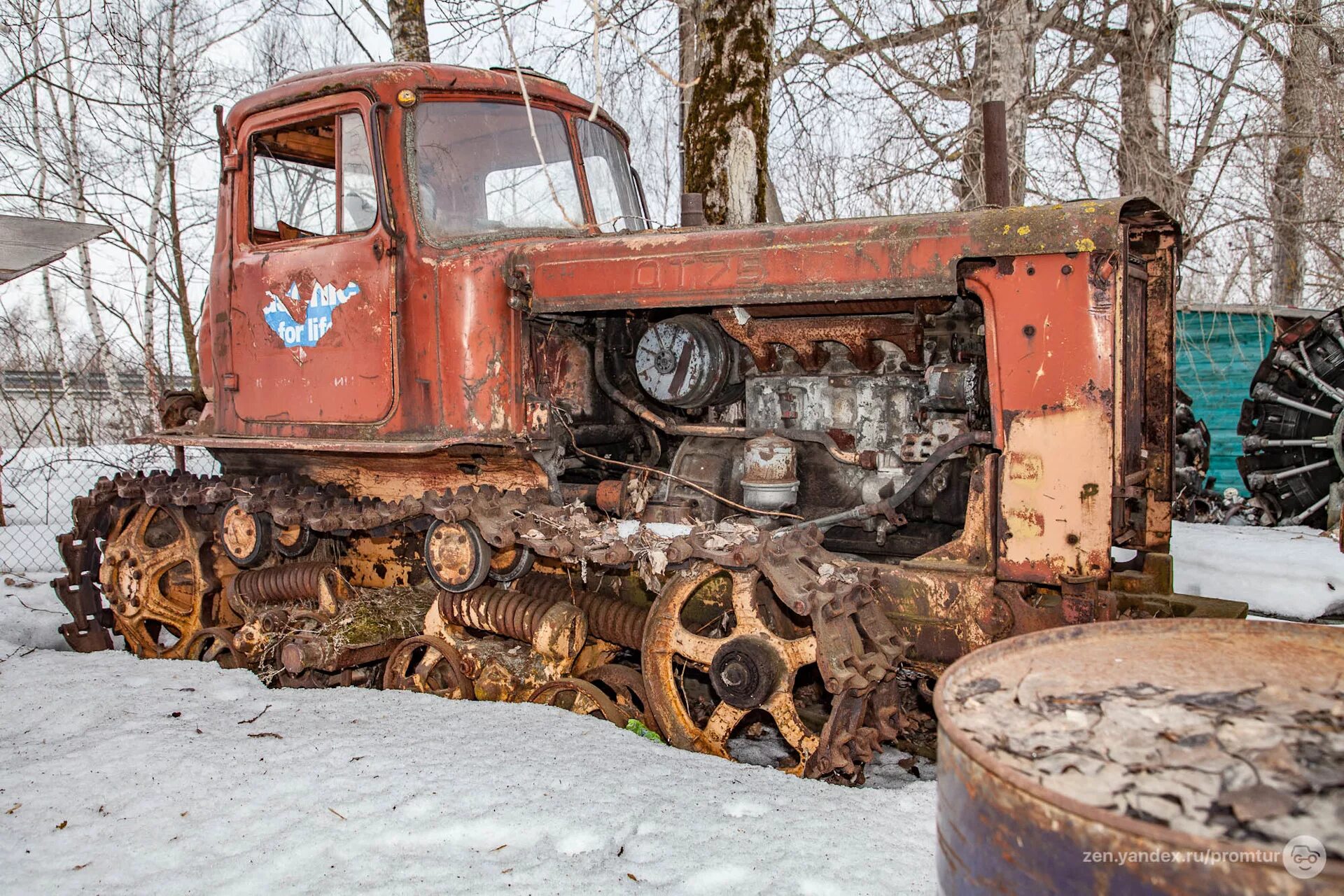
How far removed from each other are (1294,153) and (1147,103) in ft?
5.80

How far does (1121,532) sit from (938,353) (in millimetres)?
899

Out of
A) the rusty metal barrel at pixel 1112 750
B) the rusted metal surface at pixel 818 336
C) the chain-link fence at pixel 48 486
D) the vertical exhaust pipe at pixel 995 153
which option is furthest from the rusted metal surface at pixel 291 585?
the rusty metal barrel at pixel 1112 750

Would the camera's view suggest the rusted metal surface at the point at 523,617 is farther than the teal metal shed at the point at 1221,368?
No

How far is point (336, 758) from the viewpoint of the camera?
3289 millimetres

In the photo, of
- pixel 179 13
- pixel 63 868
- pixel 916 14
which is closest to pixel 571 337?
pixel 63 868

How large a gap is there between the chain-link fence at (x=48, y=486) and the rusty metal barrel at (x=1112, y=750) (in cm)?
771

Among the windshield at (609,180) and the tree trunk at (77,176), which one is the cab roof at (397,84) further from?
the tree trunk at (77,176)

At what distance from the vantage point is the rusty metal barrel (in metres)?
1.09

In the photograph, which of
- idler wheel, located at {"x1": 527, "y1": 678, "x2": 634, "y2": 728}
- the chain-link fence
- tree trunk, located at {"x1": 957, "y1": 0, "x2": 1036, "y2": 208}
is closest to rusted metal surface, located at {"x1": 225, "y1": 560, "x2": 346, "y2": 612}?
idler wheel, located at {"x1": 527, "y1": 678, "x2": 634, "y2": 728}

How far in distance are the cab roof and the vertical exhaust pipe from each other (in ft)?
6.32

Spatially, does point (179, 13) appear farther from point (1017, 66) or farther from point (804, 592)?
Result: point (804, 592)

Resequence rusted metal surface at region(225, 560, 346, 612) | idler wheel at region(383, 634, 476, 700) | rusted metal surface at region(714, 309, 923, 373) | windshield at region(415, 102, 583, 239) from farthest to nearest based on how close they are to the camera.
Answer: rusted metal surface at region(225, 560, 346, 612)
windshield at region(415, 102, 583, 239)
idler wheel at region(383, 634, 476, 700)
rusted metal surface at region(714, 309, 923, 373)

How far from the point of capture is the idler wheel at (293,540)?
463 cm

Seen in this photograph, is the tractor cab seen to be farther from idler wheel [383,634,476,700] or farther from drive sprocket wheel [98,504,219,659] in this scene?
idler wheel [383,634,476,700]
